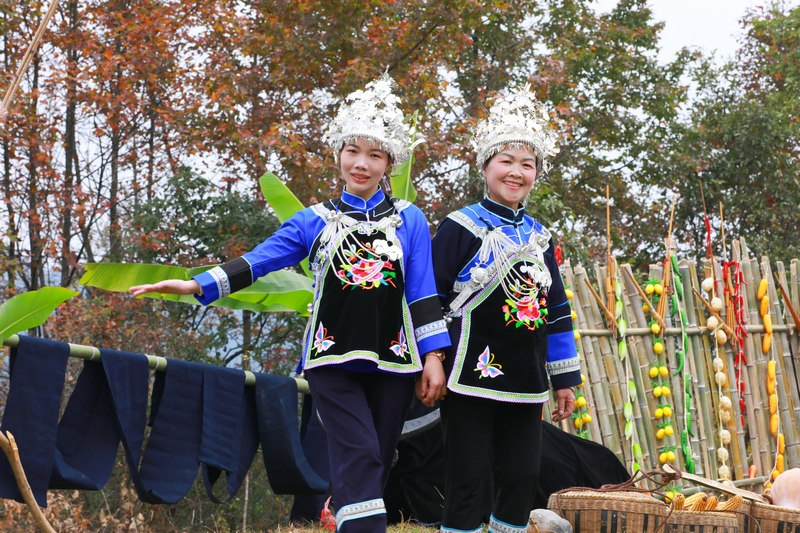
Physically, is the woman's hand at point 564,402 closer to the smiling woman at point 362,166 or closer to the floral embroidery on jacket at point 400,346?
the floral embroidery on jacket at point 400,346

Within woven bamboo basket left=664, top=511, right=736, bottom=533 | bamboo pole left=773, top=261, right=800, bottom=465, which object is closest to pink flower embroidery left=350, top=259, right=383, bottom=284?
woven bamboo basket left=664, top=511, right=736, bottom=533

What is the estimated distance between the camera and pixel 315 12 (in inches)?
344

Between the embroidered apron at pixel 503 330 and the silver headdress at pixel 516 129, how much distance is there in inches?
12.8

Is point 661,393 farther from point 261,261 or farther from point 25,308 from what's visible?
point 25,308

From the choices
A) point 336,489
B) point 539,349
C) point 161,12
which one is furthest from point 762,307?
point 161,12

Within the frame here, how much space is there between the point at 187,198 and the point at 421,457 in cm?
474

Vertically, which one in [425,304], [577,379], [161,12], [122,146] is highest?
[161,12]

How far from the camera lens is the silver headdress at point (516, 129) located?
3.25m

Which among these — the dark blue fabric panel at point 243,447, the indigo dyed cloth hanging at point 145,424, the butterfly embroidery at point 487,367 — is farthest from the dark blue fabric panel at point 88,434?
the butterfly embroidery at point 487,367

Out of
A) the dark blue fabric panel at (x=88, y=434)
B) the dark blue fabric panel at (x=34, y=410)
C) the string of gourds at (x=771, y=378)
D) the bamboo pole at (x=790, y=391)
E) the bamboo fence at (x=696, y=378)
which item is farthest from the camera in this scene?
the bamboo pole at (x=790, y=391)

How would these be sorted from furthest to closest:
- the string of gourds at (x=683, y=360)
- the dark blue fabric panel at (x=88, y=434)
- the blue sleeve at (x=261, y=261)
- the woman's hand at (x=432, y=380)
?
the string of gourds at (x=683, y=360) < the dark blue fabric panel at (x=88, y=434) < the woman's hand at (x=432, y=380) < the blue sleeve at (x=261, y=261)

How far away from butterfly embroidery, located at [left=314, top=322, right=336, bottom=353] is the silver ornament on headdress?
0.62 m

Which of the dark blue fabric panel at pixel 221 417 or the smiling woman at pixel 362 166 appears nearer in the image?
the smiling woman at pixel 362 166

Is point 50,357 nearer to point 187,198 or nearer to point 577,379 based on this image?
point 577,379
